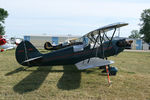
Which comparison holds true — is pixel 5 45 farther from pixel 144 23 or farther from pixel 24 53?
pixel 144 23

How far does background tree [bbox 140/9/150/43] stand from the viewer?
51656mm

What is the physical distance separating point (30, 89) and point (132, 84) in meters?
3.80

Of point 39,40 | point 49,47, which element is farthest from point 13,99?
point 39,40

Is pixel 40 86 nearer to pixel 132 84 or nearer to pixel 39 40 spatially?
pixel 132 84

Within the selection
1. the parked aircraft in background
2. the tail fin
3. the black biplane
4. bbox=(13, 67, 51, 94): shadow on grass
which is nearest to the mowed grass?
bbox=(13, 67, 51, 94): shadow on grass

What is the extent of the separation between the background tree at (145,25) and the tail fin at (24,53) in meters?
54.0

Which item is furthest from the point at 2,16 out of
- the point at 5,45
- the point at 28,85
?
the point at 28,85

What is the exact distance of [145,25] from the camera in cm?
5347

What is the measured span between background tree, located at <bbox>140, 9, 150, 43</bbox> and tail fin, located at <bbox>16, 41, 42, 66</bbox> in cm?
5396

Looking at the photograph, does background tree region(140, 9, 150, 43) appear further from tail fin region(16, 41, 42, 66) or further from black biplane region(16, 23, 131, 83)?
tail fin region(16, 41, 42, 66)

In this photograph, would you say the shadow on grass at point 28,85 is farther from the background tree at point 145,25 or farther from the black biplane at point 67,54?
the background tree at point 145,25

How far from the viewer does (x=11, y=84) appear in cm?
495

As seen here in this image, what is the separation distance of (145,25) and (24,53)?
187 feet

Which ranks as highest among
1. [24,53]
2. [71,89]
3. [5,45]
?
[5,45]
